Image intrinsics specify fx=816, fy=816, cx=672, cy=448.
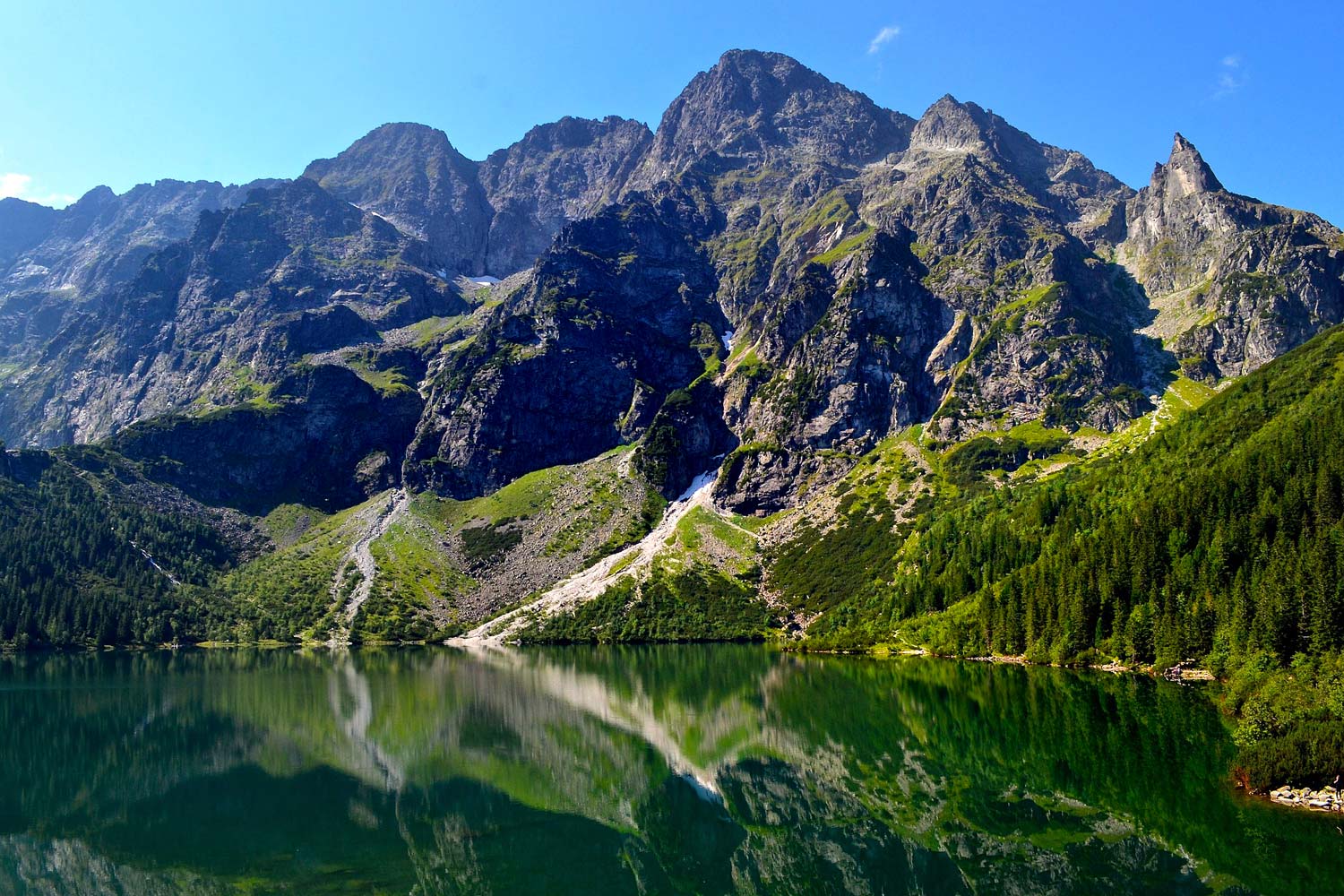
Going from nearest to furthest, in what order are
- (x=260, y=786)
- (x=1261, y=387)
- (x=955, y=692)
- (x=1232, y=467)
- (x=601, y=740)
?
1. (x=260, y=786)
2. (x=601, y=740)
3. (x=955, y=692)
4. (x=1232, y=467)
5. (x=1261, y=387)

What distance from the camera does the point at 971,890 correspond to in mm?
30500

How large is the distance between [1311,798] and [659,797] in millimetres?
33817

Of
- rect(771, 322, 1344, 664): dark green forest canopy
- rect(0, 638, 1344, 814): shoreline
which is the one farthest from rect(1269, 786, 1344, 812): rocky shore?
rect(771, 322, 1344, 664): dark green forest canopy

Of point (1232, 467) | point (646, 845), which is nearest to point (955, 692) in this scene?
point (646, 845)

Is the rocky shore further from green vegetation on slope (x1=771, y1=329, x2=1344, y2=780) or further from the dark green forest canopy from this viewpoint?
the dark green forest canopy

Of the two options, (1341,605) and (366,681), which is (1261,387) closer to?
(1341,605)

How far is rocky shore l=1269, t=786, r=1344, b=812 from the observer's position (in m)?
38.2

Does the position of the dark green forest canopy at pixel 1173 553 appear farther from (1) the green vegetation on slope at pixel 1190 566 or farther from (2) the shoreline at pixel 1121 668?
(2) the shoreline at pixel 1121 668

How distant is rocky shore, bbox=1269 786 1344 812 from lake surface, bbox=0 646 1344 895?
2.26 metres

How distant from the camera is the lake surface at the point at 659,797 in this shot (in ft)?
110

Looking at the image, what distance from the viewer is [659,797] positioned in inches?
1998

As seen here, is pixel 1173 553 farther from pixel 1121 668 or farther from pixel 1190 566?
pixel 1121 668

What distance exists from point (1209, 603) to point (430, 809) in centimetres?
8906

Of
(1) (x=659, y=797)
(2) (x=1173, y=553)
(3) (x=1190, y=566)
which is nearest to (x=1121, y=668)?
(3) (x=1190, y=566)
